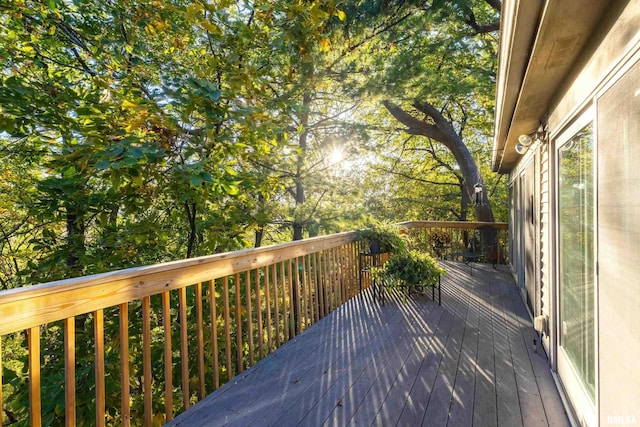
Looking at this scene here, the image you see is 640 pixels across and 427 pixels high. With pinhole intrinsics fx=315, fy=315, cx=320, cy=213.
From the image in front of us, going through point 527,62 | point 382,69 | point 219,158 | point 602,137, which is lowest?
point 602,137

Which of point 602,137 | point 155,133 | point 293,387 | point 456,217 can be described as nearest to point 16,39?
point 155,133

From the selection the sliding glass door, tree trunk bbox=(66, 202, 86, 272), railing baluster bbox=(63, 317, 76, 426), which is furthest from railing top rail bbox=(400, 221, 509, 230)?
railing baluster bbox=(63, 317, 76, 426)

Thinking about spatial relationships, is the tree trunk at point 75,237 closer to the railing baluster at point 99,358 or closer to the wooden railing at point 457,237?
the railing baluster at point 99,358

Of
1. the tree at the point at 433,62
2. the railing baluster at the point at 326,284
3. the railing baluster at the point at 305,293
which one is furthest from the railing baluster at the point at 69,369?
the tree at the point at 433,62

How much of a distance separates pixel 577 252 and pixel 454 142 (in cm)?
799

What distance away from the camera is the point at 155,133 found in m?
2.59

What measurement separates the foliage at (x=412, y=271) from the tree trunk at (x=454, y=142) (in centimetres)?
520

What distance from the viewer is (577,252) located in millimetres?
1903

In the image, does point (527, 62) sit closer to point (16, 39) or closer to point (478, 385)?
point (478, 385)

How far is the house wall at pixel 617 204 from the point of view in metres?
1.13

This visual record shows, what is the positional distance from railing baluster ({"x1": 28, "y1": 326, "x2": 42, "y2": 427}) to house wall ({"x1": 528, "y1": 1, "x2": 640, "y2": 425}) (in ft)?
7.51

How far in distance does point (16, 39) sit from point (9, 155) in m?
1.41

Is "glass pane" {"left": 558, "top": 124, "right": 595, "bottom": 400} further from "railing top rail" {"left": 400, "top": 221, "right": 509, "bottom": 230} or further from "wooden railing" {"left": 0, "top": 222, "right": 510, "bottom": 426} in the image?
"railing top rail" {"left": 400, "top": 221, "right": 509, "bottom": 230}

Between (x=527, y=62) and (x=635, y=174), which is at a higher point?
(x=527, y=62)
